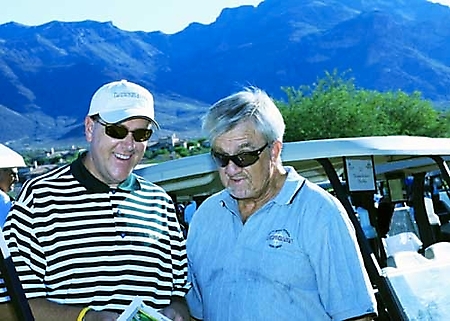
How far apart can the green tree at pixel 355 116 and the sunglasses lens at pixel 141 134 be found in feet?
158

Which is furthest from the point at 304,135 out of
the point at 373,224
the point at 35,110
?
the point at 35,110

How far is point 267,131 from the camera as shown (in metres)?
2.97

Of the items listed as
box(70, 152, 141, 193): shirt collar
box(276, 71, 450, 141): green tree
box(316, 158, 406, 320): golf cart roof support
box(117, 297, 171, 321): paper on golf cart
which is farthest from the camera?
box(276, 71, 450, 141): green tree

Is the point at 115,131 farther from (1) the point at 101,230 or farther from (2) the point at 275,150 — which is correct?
(2) the point at 275,150

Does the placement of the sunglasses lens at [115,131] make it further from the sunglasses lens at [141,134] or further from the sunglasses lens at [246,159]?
the sunglasses lens at [246,159]

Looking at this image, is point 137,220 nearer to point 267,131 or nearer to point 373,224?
point 267,131

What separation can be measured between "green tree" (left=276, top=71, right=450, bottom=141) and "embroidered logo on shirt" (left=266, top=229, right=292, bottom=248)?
158 ft

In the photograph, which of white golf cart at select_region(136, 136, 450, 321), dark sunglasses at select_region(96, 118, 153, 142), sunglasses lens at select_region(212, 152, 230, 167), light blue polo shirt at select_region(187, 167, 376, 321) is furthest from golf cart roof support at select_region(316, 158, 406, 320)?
dark sunglasses at select_region(96, 118, 153, 142)

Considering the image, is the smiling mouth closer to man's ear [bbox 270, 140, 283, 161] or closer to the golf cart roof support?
man's ear [bbox 270, 140, 283, 161]

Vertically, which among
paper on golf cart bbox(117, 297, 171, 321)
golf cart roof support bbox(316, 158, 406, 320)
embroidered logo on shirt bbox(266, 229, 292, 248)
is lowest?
golf cart roof support bbox(316, 158, 406, 320)

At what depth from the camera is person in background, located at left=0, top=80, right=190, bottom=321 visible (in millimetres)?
2760

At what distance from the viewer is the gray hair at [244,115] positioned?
A: 2945 millimetres

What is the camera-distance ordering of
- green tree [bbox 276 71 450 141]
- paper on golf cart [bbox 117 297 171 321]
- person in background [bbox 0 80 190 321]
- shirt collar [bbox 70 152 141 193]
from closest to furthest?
paper on golf cart [bbox 117 297 171 321]
person in background [bbox 0 80 190 321]
shirt collar [bbox 70 152 141 193]
green tree [bbox 276 71 450 141]

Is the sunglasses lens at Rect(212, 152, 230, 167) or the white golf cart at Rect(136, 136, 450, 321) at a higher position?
the sunglasses lens at Rect(212, 152, 230, 167)
